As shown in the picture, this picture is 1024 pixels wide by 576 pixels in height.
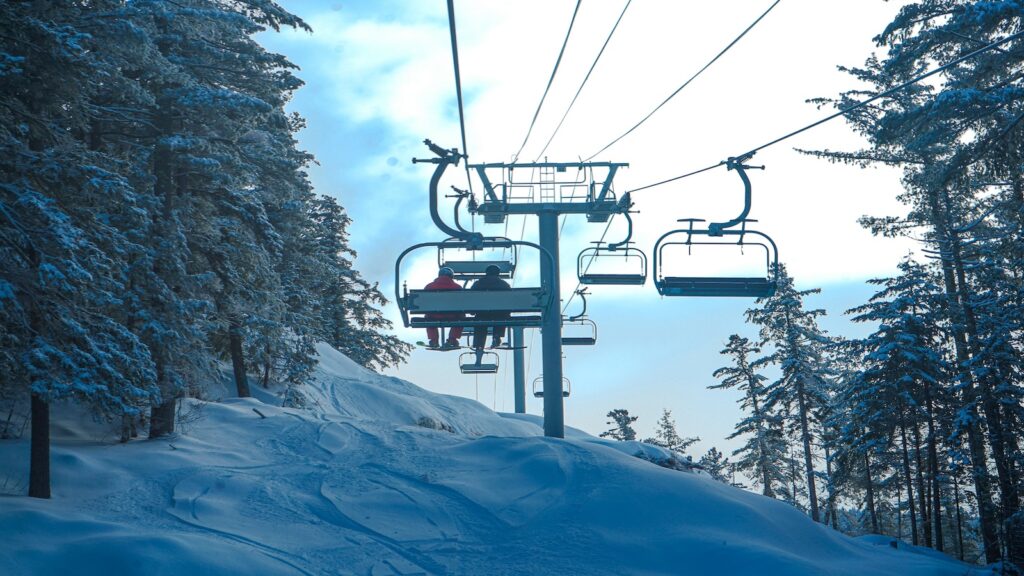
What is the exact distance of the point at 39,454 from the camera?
13383 millimetres

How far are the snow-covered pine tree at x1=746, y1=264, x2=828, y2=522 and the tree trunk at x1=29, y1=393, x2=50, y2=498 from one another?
91.3 ft

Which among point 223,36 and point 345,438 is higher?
point 223,36

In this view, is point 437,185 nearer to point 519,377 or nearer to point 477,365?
point 477,365

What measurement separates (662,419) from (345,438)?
36167 mm

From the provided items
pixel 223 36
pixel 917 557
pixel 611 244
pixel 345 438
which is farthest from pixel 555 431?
pixel 223 36

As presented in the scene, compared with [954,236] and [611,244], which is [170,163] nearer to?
[611,244]

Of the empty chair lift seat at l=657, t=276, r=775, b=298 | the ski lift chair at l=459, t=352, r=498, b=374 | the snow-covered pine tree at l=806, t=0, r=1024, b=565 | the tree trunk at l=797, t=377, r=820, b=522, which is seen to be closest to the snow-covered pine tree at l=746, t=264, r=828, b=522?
the tree trunk at l=797, t=377, r=820, b=522

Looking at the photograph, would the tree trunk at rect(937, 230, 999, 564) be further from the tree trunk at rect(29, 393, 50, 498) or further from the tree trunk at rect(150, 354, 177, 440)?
the tree trunk at rect(29, 393, 50, 498)

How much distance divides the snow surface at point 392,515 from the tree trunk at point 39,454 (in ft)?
1.09

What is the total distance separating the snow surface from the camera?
1178cm

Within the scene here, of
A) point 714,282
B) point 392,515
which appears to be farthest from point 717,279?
point 392,515

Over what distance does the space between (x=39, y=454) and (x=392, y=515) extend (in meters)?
5.95

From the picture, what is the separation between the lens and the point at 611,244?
53.6 feet

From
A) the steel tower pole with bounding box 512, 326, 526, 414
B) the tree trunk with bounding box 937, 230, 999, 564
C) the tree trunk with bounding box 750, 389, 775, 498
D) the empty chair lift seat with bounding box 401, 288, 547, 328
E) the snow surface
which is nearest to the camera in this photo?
the empty chair lift seat with bounding box 401, 288, 547, 328
